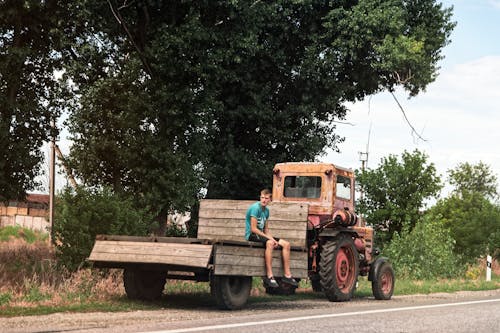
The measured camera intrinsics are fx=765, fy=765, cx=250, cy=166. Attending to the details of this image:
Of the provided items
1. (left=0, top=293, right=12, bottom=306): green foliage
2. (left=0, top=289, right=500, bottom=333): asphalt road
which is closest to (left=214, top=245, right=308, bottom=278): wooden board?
(left=0, top=289, right=500, bottom=333): asphalt road

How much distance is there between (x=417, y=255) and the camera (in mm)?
26609

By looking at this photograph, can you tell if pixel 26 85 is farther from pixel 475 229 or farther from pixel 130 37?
pixel 475 229

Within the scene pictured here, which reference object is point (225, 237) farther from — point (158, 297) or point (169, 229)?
point (169, 229)

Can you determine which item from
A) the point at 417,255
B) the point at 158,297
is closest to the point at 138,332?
the point at 158,297

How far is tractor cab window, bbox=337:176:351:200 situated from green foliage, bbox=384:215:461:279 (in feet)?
32.3

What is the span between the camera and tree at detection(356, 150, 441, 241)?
29891 mm

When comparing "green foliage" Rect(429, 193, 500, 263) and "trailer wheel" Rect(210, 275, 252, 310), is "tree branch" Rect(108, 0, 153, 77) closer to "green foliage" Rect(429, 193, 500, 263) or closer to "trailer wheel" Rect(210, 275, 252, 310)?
"trailer wheel" Rect(210, 275, 252, 310)

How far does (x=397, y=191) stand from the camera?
30.0 metres

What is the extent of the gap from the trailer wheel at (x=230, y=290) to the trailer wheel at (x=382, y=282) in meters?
4.30

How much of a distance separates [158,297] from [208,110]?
1056 cm

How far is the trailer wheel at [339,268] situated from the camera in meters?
14.9

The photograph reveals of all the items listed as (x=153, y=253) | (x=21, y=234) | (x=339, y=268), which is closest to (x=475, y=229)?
(x=339, y=268)

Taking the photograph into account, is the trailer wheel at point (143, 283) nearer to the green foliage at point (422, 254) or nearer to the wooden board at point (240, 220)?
the wooden board at point (240, 220)

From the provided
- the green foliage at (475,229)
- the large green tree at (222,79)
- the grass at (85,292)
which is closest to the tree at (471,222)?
the green foliage at (475,229)
